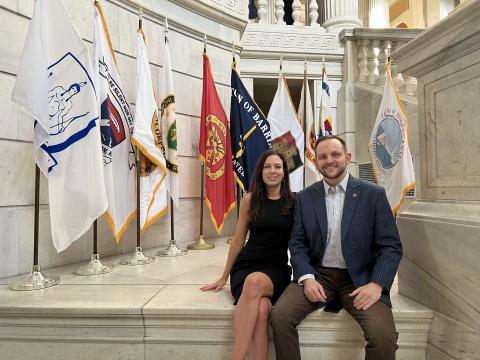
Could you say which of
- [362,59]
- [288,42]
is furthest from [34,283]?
[362,59]

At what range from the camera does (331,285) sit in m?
2.17

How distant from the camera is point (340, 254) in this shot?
7.14 ft

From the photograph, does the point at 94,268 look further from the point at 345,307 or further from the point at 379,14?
the point at 379,14

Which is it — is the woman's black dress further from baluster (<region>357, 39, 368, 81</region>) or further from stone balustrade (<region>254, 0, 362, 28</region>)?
stone balustrade (<region>254, 0, 362, 28</region>)

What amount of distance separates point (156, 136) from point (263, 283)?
2224mm

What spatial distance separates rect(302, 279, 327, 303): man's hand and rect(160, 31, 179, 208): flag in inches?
91.9

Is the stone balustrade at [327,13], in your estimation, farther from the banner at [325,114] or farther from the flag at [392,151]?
the flag at [392,151]

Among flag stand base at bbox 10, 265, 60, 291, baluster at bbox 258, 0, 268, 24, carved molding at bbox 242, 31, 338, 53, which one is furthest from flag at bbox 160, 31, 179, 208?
baluster at bbox 258, 0, 268, 24

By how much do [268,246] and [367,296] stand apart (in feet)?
2.30

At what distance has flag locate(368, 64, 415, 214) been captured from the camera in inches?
166

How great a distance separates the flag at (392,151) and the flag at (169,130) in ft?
8.49

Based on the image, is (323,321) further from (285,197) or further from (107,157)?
(107,157)

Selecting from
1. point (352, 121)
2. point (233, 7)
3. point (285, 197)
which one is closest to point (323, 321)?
point (285, 197)

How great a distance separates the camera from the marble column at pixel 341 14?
22.8ft
